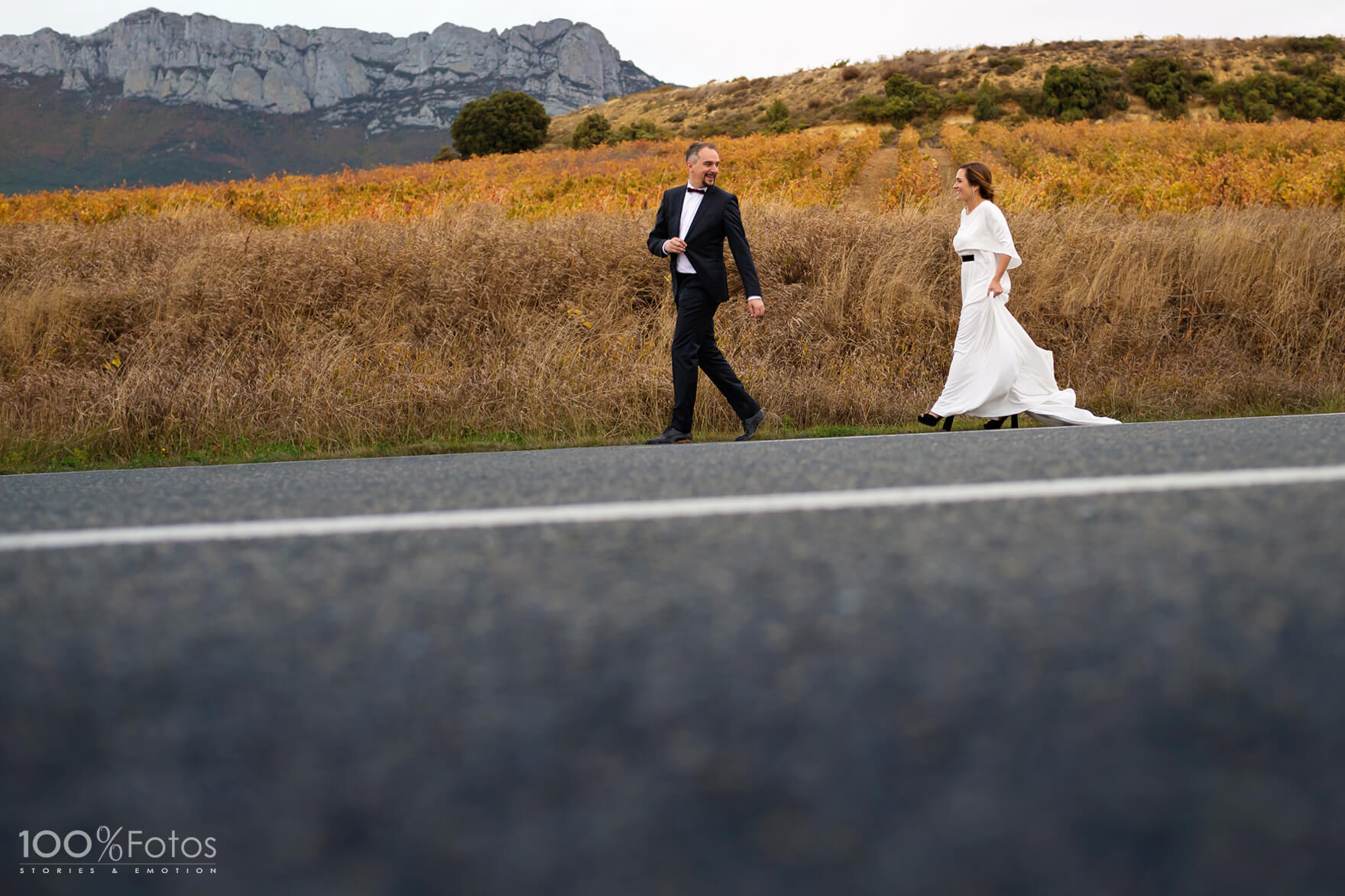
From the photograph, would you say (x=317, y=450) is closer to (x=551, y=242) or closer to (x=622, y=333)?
(x=622, y=333)

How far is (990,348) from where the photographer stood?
23.8ft

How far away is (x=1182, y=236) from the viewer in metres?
11.7

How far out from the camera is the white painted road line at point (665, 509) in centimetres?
235

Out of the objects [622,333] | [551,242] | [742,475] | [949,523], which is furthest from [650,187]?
[949,523]

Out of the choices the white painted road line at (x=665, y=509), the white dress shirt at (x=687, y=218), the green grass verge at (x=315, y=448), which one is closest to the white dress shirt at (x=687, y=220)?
the white dress shirt at (x=687, y=218)

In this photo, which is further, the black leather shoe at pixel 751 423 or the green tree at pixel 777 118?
the green tree at pixel 777 118

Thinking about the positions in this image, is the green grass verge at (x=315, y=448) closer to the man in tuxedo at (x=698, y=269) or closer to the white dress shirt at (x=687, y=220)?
the man in tuxedo at (x=698, y=269)

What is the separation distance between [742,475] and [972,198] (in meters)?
5.11

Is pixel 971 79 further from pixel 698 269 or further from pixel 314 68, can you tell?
pixel 314 68

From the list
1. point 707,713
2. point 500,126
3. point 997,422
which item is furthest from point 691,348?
point 500,126

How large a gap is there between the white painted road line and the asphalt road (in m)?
0.32

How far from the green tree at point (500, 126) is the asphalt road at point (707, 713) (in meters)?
47.1

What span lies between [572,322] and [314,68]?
587 ft

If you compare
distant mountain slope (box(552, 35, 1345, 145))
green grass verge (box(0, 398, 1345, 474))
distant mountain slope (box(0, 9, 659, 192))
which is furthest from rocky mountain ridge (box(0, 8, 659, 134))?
green grass verge (box(0, 398, 1345, 474))
